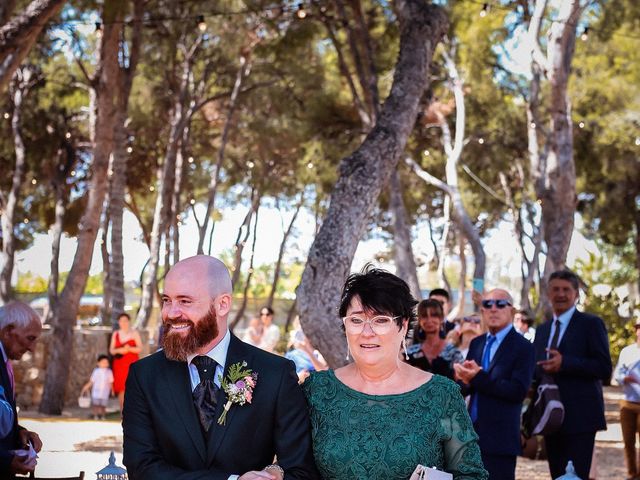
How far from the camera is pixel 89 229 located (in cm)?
1831

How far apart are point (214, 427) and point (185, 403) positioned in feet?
0.45

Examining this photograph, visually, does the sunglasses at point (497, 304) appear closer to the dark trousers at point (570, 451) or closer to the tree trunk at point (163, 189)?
the dark trousers at point (570, 451)

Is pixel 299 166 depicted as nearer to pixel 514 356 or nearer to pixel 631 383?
pixel 631 383

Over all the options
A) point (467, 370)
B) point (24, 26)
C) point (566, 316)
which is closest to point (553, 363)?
point (566, 316)

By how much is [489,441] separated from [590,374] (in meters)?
1.42

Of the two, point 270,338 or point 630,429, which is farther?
point 270,338

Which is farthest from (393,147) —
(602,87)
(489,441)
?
(602,87)

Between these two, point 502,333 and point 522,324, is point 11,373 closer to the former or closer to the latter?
point 502,333

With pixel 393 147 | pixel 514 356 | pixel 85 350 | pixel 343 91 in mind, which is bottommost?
pixel 85 350

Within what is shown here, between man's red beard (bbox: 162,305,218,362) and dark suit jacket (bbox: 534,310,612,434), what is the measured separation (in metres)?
4.44

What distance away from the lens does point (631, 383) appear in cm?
1091

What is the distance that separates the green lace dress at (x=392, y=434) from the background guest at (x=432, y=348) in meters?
3.22

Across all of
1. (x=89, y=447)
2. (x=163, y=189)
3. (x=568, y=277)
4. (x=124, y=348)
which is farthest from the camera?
(x=163, y=189)

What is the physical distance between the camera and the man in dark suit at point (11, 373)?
5.14 meters
